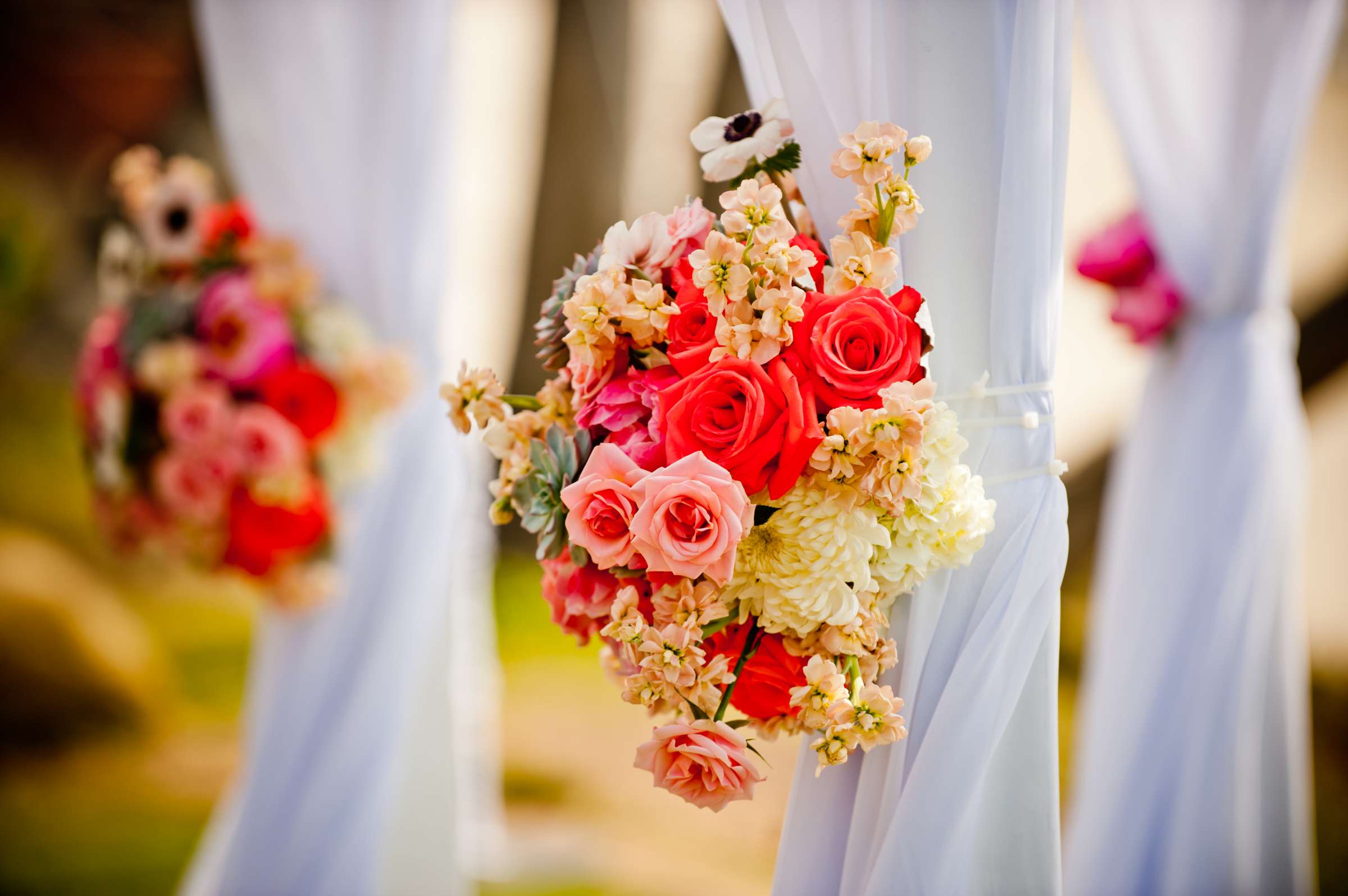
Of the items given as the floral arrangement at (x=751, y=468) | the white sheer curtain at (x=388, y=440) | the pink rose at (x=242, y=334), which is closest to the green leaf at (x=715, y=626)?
the floral arrangement at (x=751, y=468)

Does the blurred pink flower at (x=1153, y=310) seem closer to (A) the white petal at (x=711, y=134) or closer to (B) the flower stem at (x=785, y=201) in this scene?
(B) the flower stem at (x=785, y=201)

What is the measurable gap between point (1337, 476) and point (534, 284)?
148 inches

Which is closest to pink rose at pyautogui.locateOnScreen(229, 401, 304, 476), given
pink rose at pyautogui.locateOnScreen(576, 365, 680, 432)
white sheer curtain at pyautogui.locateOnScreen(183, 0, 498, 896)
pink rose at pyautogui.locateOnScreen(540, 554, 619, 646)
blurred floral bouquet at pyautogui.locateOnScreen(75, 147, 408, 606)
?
blurred floral bouquet at pyautogui.locateOnScreen(75, 147, 408, 606)

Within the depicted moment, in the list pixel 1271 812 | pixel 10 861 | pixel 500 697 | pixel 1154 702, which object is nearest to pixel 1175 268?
pixel 1154 702

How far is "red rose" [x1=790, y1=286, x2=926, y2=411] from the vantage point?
0.70 metres

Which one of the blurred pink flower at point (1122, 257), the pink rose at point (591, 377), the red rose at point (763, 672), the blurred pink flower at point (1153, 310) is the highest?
the blurred pink flower at point (1122, 257)

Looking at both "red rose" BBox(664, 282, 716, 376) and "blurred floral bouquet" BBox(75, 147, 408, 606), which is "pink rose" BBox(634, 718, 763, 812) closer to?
"red rose" BBox(664, 282, 716, 376)

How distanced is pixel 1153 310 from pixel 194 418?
5.65ft

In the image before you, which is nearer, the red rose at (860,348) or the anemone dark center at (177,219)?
the red rose at (860,348)

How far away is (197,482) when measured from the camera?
139 cm

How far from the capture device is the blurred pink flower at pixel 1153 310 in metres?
1.71

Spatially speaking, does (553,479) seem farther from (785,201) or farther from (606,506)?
(785,201)

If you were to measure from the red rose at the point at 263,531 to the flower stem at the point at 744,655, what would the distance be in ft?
3.08

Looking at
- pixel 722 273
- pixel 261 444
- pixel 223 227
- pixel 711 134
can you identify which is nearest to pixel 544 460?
pixel 722 273
